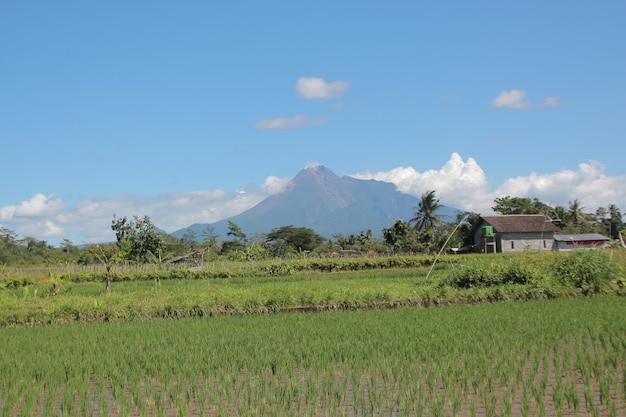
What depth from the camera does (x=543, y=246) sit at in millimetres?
37219

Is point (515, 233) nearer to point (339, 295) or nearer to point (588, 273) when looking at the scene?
point (588, 273)

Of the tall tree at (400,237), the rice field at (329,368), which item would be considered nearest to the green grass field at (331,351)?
the rice field at (329,368)

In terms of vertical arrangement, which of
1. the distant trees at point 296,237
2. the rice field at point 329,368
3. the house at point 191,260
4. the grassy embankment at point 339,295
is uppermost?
the distant trees at point 296,237

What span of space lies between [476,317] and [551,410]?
5347 mm

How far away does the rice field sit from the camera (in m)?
5.30

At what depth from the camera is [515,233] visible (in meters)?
36.7

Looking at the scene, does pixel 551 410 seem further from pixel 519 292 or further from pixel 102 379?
pixel 519 292

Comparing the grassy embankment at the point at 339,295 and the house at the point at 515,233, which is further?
the house at the point at 515,233

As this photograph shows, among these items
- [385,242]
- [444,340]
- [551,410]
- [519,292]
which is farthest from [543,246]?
[551,410]

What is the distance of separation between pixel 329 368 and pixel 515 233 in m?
32.4

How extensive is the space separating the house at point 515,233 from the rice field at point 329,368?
26.6 meters

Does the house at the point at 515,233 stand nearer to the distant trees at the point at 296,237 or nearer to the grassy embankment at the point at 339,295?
the distant trees at the point at 296,237

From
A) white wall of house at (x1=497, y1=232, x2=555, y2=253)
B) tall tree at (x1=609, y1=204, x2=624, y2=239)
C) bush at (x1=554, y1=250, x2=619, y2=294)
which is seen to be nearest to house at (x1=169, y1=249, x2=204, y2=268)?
bush at (x1=554, y1=250, x2=619, y2=294)

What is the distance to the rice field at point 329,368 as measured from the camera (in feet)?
17.4
